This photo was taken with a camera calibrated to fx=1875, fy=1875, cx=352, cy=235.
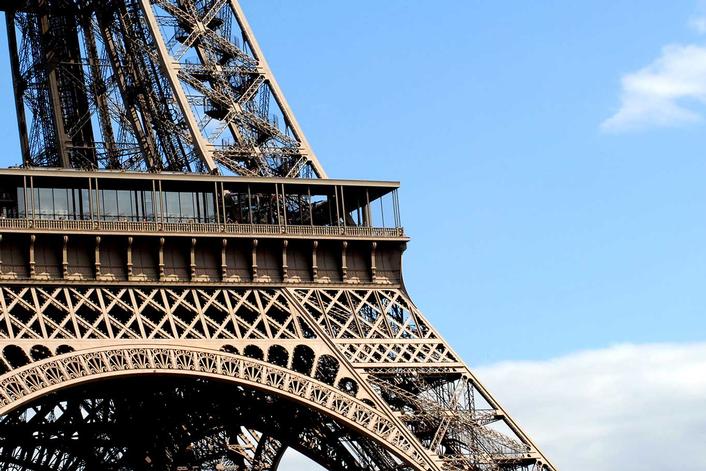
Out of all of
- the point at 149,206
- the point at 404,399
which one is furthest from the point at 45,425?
the point at 404,399

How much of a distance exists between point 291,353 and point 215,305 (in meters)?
3.11

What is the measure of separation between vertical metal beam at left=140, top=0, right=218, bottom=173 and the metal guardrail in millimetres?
3061

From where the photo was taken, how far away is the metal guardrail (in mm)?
59719

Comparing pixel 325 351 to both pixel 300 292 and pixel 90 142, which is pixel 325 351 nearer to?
pixel 300 292

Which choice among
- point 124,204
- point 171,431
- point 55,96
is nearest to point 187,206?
point 124,204

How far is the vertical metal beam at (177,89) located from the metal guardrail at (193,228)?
3061mm

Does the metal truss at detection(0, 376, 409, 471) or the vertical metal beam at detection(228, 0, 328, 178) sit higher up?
the vertical metal beam at detection(228, 0, 328, 178)

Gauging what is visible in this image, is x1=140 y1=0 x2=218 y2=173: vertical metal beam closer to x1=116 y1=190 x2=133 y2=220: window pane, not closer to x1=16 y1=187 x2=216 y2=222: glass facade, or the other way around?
x1=16 y1=187 x2=216 y2=222: glass facade

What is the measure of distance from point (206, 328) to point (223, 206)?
544 centimetres

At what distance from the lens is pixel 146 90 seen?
73188mm

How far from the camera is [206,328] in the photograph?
59594mm

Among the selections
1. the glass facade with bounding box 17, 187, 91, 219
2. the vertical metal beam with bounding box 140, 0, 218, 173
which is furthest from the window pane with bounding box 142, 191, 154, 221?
the vertical metal beam with bounding box 140, 0, 218, 173

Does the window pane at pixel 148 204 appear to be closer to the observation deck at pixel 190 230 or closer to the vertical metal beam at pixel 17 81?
the observation deck at pixel 190 230

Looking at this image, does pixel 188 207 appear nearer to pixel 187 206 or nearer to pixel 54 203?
pixel 187 206
